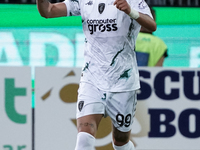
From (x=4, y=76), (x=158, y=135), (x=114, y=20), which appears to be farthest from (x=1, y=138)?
(x=114, y=20)

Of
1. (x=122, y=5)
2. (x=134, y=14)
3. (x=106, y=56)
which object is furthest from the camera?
(x=106, y=56)

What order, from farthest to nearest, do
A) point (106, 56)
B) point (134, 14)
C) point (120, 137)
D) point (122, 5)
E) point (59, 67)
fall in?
point (59, 67)
point (120, 137)
point (106, 56)
point (134, 14)
point (122, 5)

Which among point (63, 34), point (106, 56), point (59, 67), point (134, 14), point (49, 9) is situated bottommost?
point (63, 34)

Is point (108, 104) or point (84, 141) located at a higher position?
point (108, 104)

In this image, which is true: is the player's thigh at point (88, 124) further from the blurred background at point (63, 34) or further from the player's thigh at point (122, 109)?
the blurred background at point (63, 34)

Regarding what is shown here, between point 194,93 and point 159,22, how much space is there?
4.31 m

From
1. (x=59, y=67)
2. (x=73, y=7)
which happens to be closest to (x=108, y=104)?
(x=73, y=7)

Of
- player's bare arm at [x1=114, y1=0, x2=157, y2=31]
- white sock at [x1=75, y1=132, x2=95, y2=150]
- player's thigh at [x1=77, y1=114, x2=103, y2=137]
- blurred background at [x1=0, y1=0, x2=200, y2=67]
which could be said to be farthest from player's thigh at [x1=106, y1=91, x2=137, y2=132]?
blurred background at [x1=0, y1=0, x2=200, y2=67]

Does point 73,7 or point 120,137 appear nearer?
point 73,7

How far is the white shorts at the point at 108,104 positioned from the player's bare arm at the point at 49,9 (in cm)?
64

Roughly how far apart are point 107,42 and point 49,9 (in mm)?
571

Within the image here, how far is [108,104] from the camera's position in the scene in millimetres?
4164

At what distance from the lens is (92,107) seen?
399 cm

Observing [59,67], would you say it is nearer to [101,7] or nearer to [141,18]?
[101,7]
